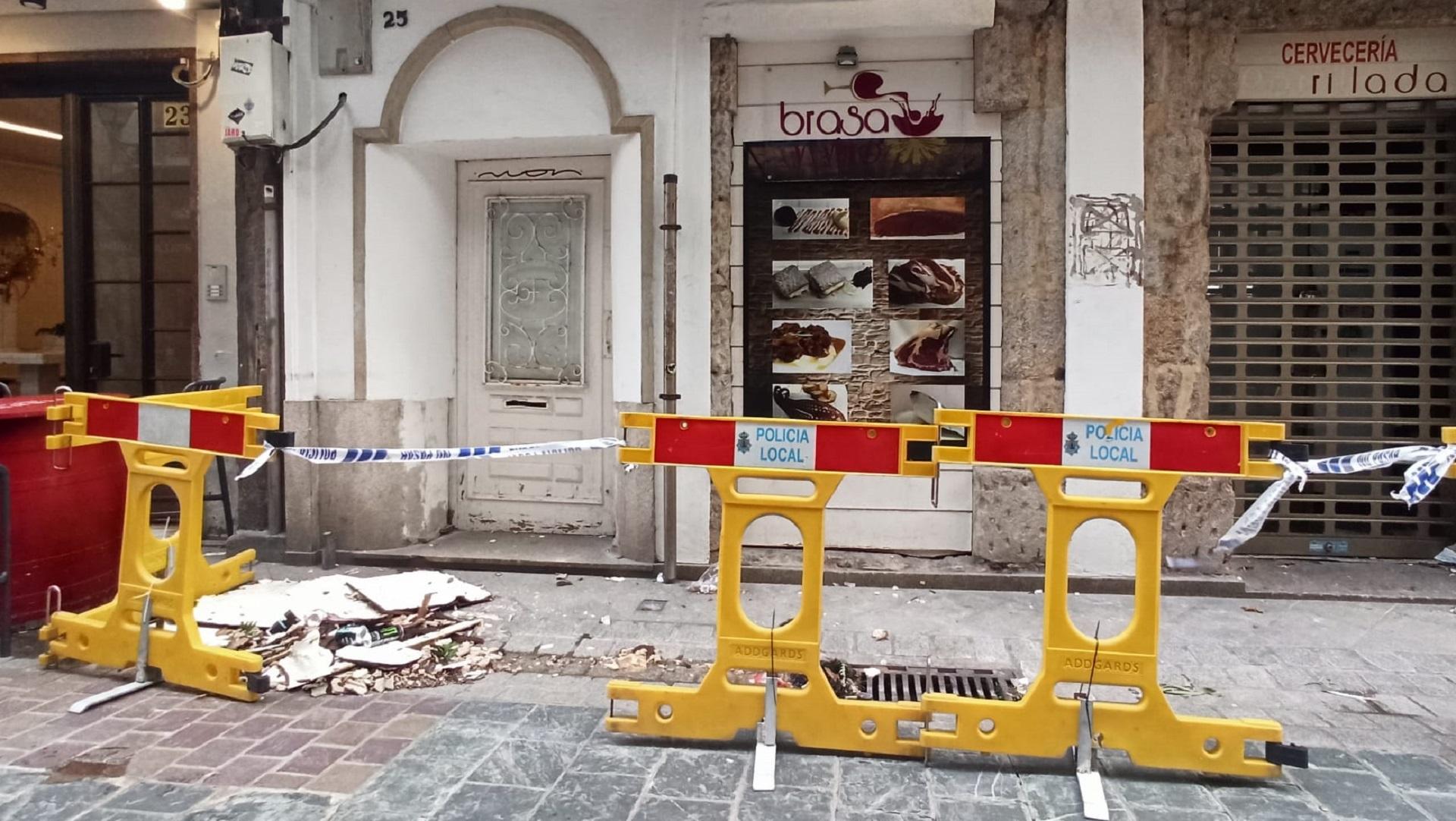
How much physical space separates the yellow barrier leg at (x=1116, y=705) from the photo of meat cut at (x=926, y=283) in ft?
10.4

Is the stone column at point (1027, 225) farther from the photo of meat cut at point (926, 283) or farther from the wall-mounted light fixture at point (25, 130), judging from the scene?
the wall-mounted light fixture at point (25, 130)

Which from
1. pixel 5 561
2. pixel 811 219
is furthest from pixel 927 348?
pixel 5 561

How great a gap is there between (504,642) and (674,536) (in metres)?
1.63

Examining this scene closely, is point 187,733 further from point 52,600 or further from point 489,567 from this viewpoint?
point 489,567

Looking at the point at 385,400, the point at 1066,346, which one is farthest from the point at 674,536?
the point at 1066,346

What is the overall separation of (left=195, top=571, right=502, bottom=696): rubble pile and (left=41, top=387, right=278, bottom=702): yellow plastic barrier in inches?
14.1

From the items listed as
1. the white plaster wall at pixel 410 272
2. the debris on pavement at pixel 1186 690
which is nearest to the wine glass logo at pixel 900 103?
the white plaster wall at pixel 410 272

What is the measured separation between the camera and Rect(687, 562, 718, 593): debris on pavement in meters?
6.28

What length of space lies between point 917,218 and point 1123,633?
12.6 ft

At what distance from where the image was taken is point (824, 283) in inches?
268

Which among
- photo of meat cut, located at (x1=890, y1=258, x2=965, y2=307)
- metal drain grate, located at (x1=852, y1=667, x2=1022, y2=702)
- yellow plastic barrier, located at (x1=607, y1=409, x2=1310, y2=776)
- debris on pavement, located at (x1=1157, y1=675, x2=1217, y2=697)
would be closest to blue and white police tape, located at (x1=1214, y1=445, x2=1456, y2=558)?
yellow plastic barrier, located at (x1=607, y1=409, x2=1310, y2=776)

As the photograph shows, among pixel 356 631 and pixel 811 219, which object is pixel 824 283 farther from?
pixel 356 631

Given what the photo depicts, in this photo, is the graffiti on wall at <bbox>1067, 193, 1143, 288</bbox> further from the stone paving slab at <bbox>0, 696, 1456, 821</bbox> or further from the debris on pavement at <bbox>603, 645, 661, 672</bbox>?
the debris on pavement at <bbox>603, 645, 661, 672</bbox>

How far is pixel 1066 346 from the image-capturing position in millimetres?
6371
